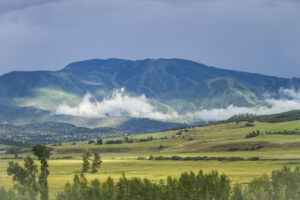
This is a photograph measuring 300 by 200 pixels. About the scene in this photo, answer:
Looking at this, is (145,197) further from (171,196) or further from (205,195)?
(205,195)

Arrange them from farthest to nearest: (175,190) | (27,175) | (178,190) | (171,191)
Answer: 1. (27,175)
2. (178,190)
3. (175,190)
4. (171,191)

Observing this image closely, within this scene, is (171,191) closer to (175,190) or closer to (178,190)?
(175,190)

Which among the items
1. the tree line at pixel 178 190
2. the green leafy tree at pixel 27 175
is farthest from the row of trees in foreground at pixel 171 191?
the green leafy tree at pixel 27 175

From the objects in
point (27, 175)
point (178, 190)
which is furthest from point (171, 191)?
point (27, 175)

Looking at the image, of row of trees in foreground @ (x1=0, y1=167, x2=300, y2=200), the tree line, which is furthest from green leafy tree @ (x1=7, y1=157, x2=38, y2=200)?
row of trees in foreground @ (x1=0, y1=167, x2=300, y2=200)

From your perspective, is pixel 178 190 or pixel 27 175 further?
pixel 27 175

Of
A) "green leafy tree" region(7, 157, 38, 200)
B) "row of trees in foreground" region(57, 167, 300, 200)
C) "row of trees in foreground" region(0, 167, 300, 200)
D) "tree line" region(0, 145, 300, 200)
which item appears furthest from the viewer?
"green leafy tree" region(7, 157, 38, 200)

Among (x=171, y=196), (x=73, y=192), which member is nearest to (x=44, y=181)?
(x=73, y=192)

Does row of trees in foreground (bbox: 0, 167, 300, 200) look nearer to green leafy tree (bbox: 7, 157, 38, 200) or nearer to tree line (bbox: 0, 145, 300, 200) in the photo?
tree line (bbox: 0, 145, 300, 200)

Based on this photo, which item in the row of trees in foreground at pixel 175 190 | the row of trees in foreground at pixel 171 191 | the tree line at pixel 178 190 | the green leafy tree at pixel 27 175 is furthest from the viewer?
the green leafy tree at pixel 27 175

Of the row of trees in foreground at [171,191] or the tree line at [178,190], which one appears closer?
the row of trees in foreground at [171,191]

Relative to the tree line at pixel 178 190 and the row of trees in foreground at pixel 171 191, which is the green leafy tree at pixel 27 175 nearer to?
the tree line at pixel 178 190

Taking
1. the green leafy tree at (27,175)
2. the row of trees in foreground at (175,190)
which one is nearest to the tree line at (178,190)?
the row of trees in foreground at (175,190)

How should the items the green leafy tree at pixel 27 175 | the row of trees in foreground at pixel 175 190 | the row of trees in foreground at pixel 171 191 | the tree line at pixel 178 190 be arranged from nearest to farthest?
1. the row of trees in foreground at pixel 171 191
2. the tree line at pixel 178 190
3. the row of trees in foreground at pixel 175 190
4. the green leafy tree at pixel 27 175
